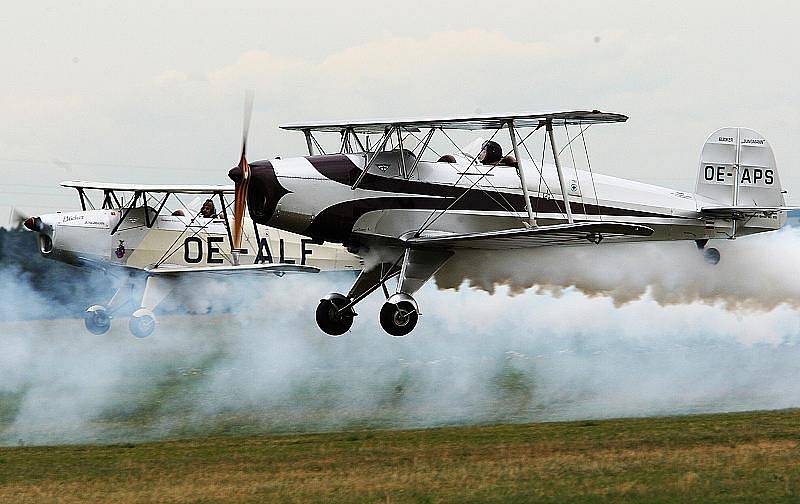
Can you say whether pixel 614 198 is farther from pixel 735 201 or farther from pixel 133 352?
pixel 133 352

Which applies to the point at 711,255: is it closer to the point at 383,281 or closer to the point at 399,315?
the point at 383,281

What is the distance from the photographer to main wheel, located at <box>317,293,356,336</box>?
24938 mm

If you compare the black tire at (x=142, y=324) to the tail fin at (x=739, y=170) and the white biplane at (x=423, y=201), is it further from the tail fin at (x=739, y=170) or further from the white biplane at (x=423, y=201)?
the tail fin at (x=739, y=170)

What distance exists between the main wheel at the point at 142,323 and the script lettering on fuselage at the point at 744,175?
13498 millimetres

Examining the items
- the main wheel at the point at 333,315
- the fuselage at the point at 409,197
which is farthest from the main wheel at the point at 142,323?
the fuselage at the point at 409,197

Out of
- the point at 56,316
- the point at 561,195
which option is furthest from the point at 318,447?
the point at 56,316

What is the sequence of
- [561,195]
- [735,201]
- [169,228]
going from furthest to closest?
[169,228]
[735,201]
[561,195]

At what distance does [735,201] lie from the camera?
2770 cm

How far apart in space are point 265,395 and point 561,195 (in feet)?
31.1

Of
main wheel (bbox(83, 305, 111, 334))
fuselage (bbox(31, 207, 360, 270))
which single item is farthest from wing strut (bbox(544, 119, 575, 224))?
main wheel (bbox(83, 305, 111, 334))

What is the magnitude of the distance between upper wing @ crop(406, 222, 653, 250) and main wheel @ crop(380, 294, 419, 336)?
1.19m

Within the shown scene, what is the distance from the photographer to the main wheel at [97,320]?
34.4 metres

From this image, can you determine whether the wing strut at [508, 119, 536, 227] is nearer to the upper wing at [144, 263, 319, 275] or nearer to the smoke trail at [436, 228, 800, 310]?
the smoke trail at [436, 228, 800, 310]

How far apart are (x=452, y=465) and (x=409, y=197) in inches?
183
